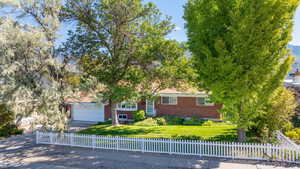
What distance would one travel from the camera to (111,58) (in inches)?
533

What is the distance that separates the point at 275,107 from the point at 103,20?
1260 centimetres

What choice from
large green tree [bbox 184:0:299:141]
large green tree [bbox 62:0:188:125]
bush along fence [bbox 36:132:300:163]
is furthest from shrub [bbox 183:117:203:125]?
large green tree [bbox 184:0:299:141]

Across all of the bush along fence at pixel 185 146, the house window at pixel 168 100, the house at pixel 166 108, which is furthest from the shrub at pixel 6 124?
the house window at pixel 168 100

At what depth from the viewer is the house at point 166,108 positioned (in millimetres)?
17244

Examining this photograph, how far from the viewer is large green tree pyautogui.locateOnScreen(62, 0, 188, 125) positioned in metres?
12.1

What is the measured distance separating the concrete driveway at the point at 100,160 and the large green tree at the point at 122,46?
4.02m

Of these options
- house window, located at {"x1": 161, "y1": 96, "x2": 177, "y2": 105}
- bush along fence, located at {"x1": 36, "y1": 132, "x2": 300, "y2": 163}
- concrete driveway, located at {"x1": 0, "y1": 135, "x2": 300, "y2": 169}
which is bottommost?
concrete driveway, located at {"x1": 0, "y1": 135, "x2": 300, "y2": 169}

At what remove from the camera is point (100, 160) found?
8609 mm

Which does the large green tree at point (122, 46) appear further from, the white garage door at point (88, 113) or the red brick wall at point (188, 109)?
the white garage door at point (88, 113)

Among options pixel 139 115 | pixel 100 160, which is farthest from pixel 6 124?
pixel 139 115

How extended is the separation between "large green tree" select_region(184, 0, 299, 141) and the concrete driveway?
7.55ft

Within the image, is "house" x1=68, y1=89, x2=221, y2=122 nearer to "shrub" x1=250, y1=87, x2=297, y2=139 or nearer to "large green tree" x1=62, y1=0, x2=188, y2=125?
"large green tree" x1=62, y1=0, x2=188, y2=125

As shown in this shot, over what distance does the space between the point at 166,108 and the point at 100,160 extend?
11.2 meters

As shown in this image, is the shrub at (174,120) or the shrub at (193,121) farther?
the shrub at (174,120)
